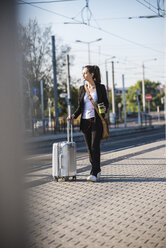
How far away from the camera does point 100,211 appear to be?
406 centimetres

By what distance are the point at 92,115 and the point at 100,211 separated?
202cm

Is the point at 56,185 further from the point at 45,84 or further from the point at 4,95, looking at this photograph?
the point at 45,84

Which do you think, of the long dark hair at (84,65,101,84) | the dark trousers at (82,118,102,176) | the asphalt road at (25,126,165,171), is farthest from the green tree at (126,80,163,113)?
the dark trousers at (82,118,102,176)

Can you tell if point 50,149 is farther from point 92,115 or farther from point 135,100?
point 135,100

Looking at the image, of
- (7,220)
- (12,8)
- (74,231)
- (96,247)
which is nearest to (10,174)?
(7,220)

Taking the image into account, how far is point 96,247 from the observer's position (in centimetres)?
292

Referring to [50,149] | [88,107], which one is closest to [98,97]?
[88,107]

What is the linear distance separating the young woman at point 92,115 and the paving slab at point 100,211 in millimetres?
363

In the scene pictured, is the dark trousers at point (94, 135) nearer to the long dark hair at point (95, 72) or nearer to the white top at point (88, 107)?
the white top at point (88, 107)

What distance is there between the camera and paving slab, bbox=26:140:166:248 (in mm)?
3072

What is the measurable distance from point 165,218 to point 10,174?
224 centimetres

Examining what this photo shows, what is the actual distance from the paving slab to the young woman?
14.3 inches

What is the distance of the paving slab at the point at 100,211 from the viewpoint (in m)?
Result: 3.07

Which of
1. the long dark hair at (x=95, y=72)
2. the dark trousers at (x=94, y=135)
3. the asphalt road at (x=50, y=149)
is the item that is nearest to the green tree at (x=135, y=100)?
the asphalt road at (x=50, y=149)
